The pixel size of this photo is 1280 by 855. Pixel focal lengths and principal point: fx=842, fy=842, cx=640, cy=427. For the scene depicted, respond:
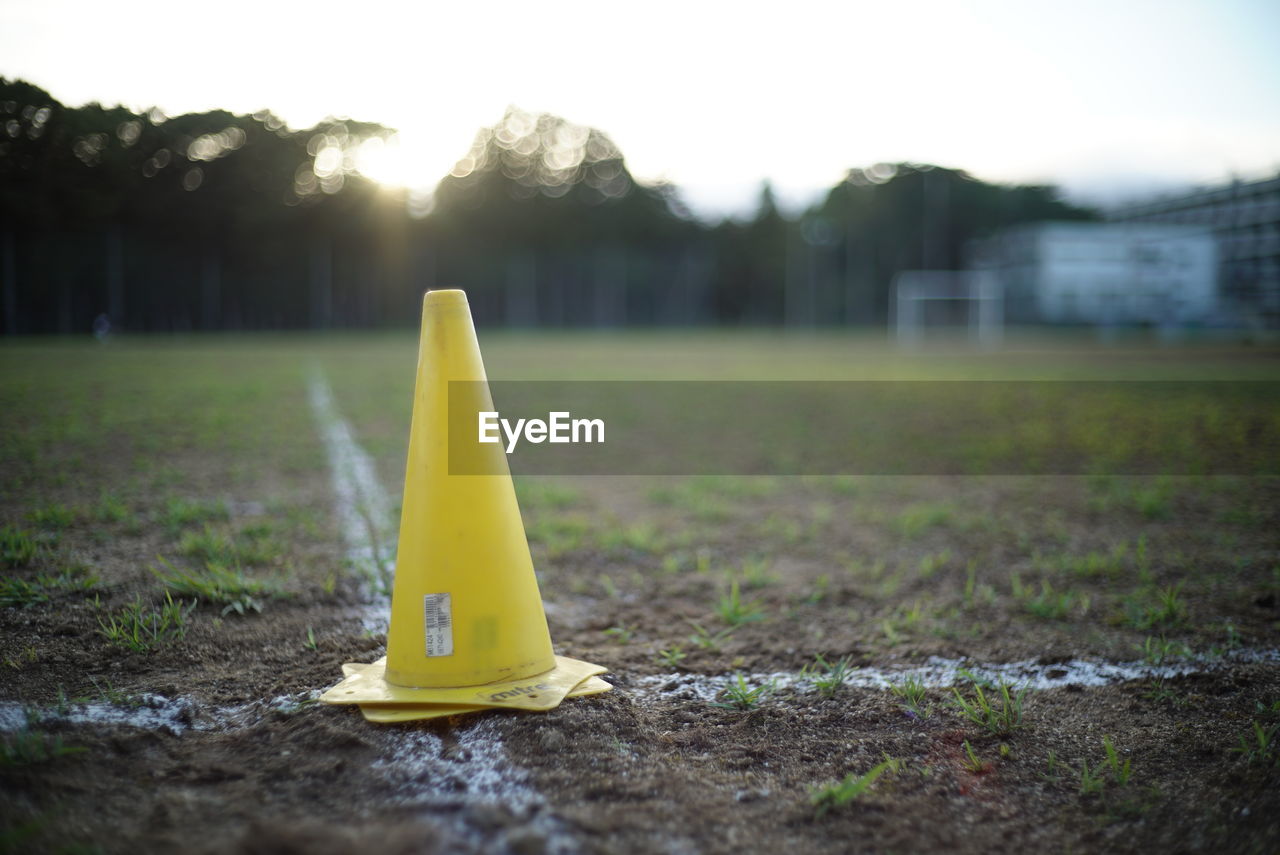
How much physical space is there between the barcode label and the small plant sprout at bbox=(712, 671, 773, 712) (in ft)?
2.05

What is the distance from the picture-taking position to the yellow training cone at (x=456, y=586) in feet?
5.95

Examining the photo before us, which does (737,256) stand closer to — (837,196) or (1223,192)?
(837,196)

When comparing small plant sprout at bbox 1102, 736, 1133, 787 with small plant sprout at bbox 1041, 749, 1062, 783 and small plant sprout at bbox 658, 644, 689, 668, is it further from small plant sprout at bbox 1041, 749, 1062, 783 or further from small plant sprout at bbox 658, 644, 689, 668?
small plant sprout at bbox 658, 644, 689, 668

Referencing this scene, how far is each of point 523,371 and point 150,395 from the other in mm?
5980

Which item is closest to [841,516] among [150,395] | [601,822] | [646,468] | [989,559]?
[989,559]

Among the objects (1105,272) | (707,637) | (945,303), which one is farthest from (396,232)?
(707,637)

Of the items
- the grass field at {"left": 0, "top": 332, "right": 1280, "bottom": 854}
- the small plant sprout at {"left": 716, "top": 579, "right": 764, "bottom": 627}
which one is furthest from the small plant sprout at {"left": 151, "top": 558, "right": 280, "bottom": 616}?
the small plant sprout at {"left": 716, "top": 579, "right": 764, "bottom": 627}

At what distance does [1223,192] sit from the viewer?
756 inches

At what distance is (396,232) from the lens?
32375 millimetres

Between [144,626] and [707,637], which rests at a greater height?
[144,626]

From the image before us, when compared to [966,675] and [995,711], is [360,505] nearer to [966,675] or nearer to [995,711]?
[966,675]

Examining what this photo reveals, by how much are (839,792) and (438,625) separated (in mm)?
885

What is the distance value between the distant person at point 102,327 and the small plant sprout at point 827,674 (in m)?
22.7

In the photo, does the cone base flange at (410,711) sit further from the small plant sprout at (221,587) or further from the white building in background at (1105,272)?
the white building in background at (1105,272)
